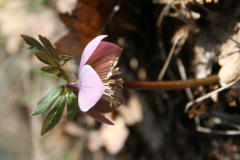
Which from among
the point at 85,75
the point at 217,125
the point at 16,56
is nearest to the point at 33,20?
the point at 16,56

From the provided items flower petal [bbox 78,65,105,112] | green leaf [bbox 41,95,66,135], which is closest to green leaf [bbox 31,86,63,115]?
green leaf [bbox 41,95,66,135]

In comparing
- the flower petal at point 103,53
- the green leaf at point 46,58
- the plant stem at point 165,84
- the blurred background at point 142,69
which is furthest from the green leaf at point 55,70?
the blurred background at point 142,69

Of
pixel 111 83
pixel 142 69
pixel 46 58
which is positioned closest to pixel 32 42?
pixel 46 58

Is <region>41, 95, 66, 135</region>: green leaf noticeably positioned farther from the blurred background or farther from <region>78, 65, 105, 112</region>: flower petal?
the blurred background

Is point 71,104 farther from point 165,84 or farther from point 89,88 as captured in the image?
point 165,84

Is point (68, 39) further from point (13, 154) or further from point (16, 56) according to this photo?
point (13, 154)

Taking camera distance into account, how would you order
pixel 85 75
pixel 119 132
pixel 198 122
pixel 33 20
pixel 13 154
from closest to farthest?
pixel 85 75, pixel 198 122, pixel 119 132, pixel 33 20, pixel 13 154

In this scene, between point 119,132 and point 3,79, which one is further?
point 3,79
